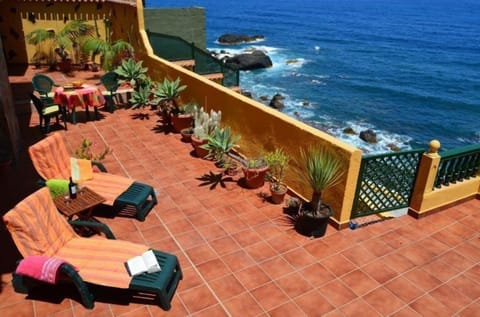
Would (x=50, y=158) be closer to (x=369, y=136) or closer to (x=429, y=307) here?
(x=429, y=307)

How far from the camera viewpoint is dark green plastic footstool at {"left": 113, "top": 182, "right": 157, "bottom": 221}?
6422 mm

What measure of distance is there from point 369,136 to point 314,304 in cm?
2377

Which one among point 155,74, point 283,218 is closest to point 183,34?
point 155,74

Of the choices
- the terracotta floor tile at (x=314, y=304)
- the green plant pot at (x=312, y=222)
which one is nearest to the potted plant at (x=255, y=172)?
the green plant pot at (x=312, y=222)

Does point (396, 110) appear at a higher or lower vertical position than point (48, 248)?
lower

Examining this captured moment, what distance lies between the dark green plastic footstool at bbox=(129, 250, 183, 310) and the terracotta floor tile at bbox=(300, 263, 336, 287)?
5.90ft

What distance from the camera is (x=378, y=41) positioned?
6744 cm

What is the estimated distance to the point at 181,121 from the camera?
10211 millimetres

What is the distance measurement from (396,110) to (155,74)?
26843mm

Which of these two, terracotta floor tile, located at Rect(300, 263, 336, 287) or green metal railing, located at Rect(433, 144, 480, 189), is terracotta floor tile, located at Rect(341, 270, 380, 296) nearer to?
terracotta floor tile, located at Rect(300, 263, 336, 287)

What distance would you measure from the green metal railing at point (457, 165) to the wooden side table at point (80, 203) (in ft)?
19.5

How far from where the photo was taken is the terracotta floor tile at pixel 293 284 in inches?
203

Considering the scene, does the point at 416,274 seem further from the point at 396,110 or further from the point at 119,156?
the point at 396,110

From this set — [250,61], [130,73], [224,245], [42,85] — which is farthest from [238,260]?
[250,61]
